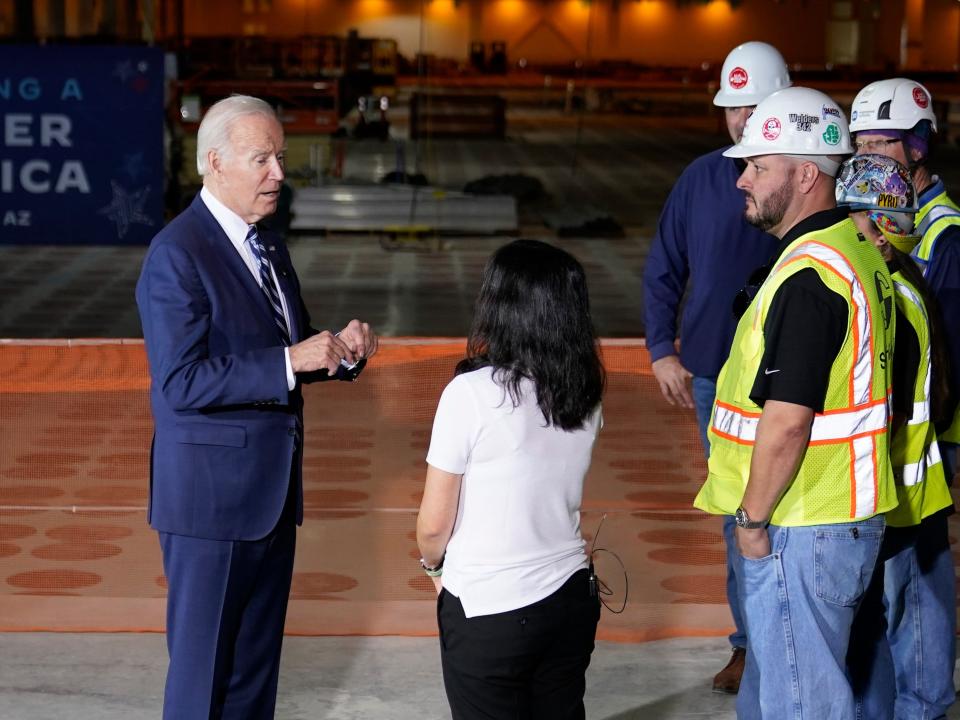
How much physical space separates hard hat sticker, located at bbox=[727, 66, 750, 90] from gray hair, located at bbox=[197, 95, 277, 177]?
180 centimetres

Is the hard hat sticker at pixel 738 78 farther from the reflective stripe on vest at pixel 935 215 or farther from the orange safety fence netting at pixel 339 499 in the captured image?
the orange safety fence netting at pixel 339 499

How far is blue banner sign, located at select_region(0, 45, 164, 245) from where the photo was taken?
16.0 meters

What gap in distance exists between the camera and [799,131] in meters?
3.14

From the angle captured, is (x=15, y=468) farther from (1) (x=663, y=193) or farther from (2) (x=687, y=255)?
(1) (x=663, y=193)

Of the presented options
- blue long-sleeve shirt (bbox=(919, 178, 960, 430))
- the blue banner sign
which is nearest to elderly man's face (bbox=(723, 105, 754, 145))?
blue long-sleeve shirt (bbox=(919, 178, 960, 430))

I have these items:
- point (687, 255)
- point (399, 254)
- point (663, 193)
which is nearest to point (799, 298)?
point (687, 255)

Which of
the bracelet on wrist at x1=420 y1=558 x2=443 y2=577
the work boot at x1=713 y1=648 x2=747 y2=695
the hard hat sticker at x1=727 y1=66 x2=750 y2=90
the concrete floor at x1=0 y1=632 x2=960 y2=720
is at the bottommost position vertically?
the concrete floor at x1=0 y1=632 x2=960 y2=720

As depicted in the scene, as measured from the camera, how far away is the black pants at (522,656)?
2842 millimetres

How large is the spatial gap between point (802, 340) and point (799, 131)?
0.52 metres

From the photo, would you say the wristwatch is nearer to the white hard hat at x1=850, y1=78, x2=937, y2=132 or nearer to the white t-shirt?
the white t-shirt

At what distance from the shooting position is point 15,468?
23.5 ft

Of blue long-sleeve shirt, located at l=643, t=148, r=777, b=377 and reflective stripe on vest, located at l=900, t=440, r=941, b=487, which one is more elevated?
blue long-sleeve shirt, located at l=643, t=148, r=777, b=377

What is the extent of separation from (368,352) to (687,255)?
170 centimetres

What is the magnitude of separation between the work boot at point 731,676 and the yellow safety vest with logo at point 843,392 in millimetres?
1501
